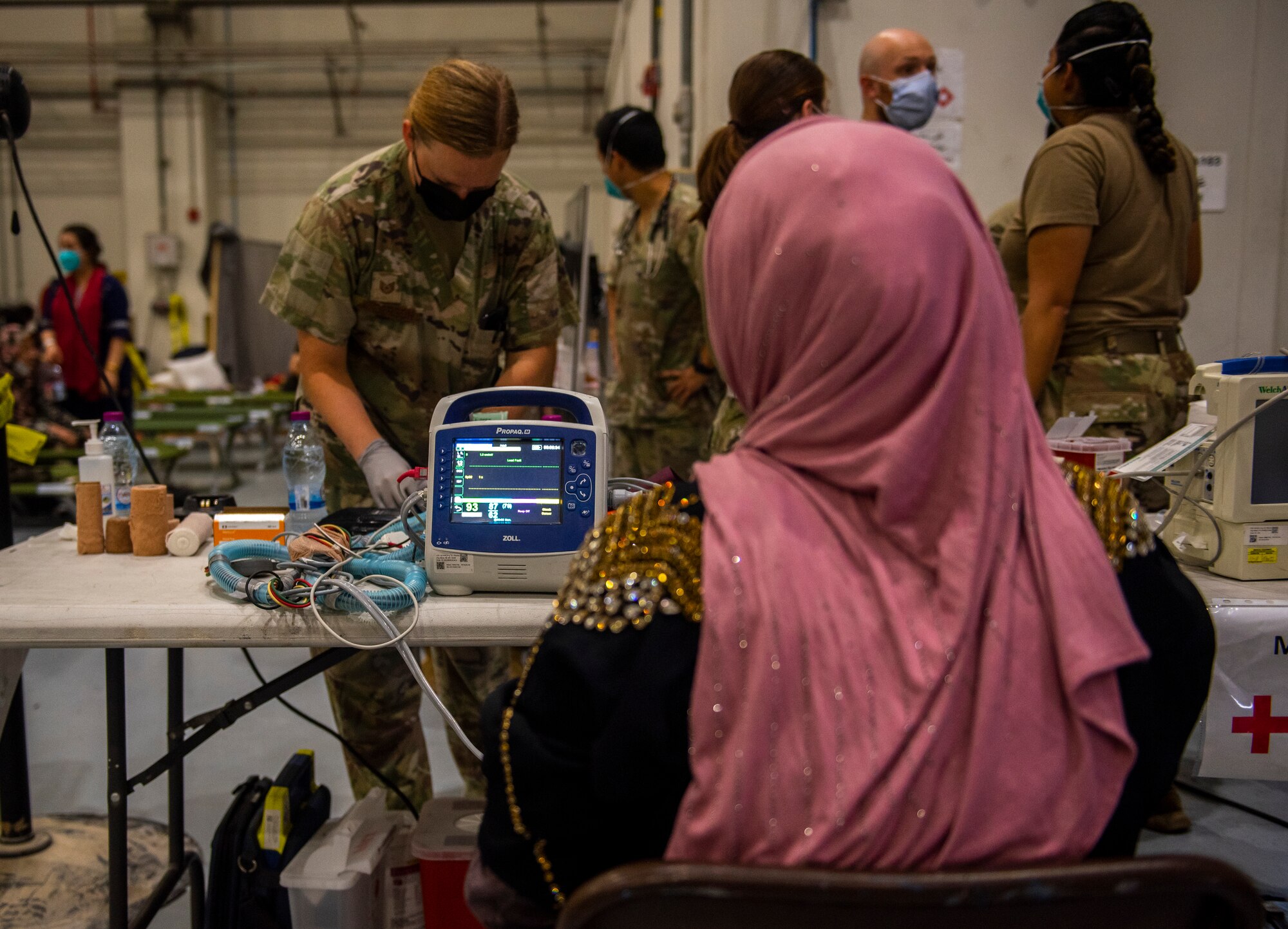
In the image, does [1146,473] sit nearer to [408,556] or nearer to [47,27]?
[408,556]

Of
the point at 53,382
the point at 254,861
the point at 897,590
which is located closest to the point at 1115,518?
the point at 897,590

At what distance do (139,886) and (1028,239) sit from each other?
219cm

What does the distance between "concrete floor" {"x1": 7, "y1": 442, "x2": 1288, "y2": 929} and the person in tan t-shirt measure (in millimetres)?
809

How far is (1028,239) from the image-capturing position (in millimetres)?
2047

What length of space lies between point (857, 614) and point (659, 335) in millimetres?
2268

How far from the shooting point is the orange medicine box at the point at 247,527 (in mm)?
1545

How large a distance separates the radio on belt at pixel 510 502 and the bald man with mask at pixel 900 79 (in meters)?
1.77

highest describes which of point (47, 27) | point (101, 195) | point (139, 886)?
point (47, 27)

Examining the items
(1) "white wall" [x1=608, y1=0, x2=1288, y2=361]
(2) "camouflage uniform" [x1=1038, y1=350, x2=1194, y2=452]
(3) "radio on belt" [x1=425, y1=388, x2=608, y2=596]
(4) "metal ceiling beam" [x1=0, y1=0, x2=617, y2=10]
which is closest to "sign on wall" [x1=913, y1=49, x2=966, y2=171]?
(1) "white wall" [x1=608, y1=0, x2=1288, y2=361]

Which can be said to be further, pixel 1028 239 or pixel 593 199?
pixel 593 199

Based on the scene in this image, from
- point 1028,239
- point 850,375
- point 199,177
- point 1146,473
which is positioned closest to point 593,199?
point 199,177

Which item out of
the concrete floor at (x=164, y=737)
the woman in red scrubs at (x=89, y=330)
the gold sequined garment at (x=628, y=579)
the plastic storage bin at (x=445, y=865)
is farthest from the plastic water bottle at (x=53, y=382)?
the gold sequined garment at (x=628, y=579)

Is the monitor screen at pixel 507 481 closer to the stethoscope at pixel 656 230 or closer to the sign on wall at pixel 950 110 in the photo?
the stethoscope at pixel 656 230

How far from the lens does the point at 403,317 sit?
1.90 meters
